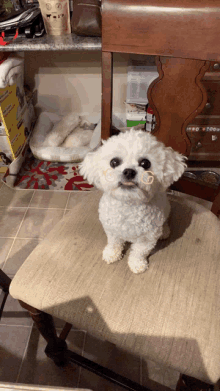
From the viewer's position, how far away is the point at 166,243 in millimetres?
769

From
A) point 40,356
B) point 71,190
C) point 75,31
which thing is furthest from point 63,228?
point 75,31

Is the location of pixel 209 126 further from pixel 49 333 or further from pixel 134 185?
pixel 49 333

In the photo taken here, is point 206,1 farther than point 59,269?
No

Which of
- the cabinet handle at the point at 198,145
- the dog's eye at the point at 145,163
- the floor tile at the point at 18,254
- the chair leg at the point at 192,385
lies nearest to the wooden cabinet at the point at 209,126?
the cabinet handle at the point at 198,145

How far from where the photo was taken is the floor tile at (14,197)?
5.45ft

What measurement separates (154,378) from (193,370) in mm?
557

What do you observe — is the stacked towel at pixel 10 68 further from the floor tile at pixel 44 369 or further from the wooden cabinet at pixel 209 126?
the floor tile at pixel 44 369

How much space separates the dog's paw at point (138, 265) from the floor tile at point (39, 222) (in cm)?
89

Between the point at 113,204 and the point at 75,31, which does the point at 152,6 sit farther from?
the point at 75,31

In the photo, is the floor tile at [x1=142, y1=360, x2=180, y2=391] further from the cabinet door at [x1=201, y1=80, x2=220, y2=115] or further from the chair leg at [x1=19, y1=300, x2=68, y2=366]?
the cabinet door at [x1=201, y1=80, x2=220, y2=115]

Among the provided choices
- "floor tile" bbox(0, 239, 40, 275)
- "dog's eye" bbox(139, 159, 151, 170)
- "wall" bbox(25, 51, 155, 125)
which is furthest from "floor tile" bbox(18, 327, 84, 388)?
"wall" bbox(25, 51, 155, 125)

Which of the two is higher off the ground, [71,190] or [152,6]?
[152,6]

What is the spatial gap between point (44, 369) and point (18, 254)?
0.58m

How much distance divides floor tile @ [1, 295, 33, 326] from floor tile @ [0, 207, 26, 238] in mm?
434
